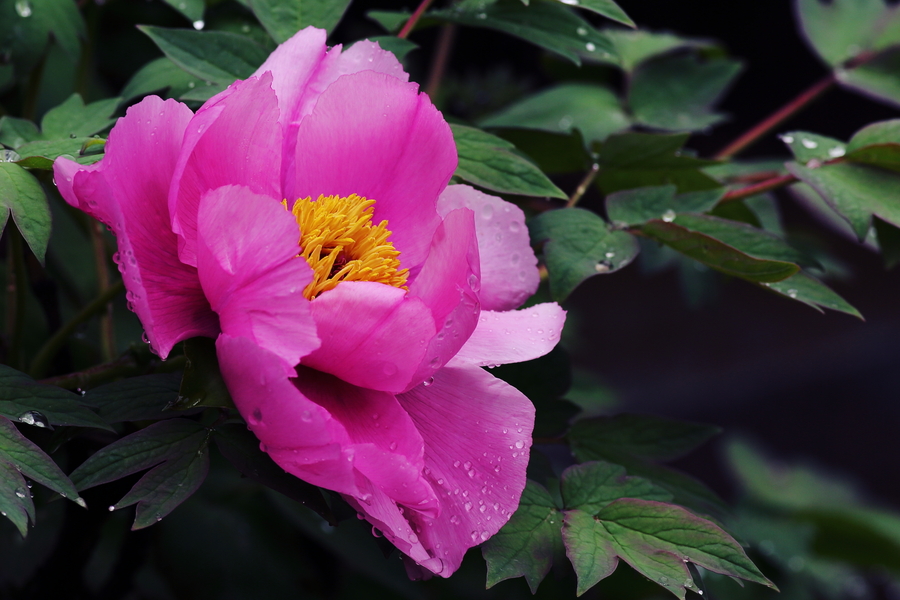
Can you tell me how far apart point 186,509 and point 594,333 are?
296 centimetres

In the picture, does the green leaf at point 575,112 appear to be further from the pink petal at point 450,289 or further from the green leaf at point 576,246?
the pink petal at point 450,289

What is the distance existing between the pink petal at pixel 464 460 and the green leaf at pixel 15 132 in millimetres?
317

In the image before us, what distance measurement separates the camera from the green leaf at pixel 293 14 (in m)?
0.61

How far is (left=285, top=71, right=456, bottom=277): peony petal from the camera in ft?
1.61

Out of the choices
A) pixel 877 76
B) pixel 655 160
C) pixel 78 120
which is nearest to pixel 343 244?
pixel 78 120

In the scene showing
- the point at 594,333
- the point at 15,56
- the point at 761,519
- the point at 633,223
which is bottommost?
the point at 594,333

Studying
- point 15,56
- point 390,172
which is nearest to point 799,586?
point 390,172

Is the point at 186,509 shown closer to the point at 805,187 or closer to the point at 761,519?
the point at 805,187

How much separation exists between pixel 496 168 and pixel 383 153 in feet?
0.31

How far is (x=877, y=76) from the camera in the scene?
0.96 m

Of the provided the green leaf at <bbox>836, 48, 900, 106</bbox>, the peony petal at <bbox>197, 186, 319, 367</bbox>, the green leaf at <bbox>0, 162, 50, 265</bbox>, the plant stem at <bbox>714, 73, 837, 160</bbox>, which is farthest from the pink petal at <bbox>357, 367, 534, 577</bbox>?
the green leaf at <bbox>836, 48, 900, 106</bbox>

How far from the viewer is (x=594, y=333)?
12.0 ft

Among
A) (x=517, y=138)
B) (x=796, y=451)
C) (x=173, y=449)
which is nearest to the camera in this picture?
(x=173, y=449)

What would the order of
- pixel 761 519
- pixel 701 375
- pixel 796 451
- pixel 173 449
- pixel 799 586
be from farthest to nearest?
pixel 701 375, pixel 796 451, pixel 761 519, pixel 799 586, pixel 173 449
